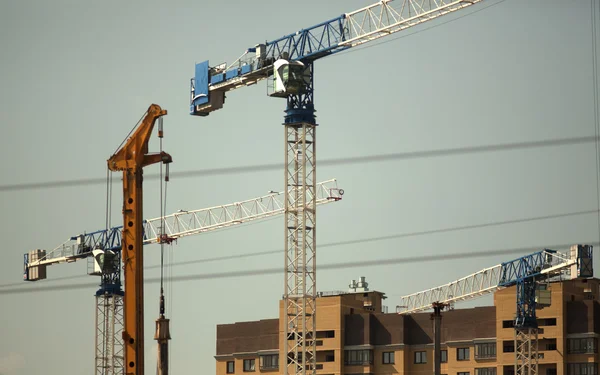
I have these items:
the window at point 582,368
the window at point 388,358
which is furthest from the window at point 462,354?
the window at point 582,368

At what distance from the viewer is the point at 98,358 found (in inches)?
6757

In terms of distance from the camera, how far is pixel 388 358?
7106 inches

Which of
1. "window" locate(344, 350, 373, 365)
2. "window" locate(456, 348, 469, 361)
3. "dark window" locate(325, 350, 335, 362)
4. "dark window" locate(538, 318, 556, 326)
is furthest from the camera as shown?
"dark window" locate(325, 350, 335, 362)

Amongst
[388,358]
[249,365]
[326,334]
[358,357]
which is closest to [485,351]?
[388,358]

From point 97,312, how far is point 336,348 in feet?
98.6

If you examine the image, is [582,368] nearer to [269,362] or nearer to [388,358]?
[388,358]

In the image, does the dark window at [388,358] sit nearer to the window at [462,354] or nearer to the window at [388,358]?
the window at [388,358]

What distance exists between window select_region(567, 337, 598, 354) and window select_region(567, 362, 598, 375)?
1535mm

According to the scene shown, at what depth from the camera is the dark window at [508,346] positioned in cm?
17275

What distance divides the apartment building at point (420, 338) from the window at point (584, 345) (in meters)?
0.12

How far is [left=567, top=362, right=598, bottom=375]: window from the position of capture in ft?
553

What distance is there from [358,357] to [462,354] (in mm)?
13315

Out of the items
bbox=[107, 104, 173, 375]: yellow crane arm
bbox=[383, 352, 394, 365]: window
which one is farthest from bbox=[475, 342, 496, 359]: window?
bbox=[107, 104, 173, 375]: yellow crane arm

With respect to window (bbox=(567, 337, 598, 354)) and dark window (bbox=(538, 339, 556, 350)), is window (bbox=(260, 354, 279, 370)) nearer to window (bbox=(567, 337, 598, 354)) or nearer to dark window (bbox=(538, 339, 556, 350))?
dark window (bbox=(538, 339, 556, 350))
